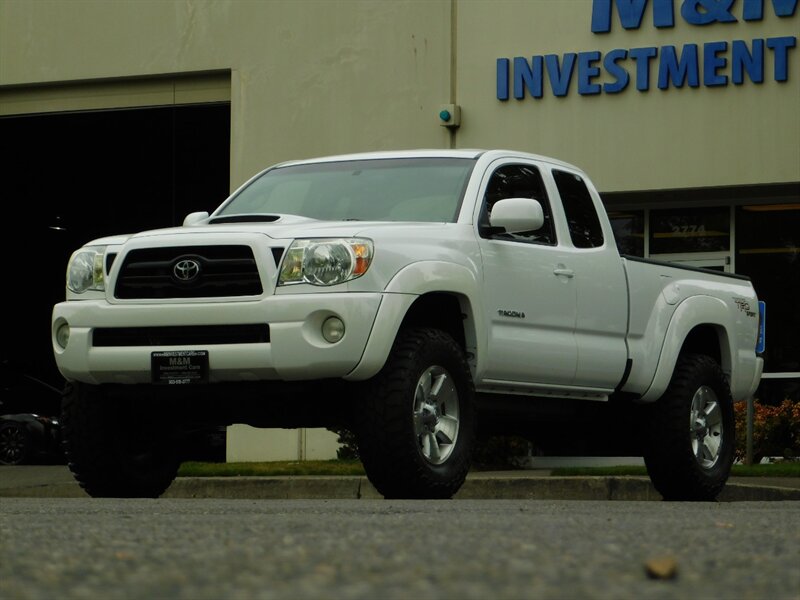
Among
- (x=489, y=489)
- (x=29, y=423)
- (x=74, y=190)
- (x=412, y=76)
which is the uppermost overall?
(x=412, y=76)

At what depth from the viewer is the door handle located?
9445 millimetres

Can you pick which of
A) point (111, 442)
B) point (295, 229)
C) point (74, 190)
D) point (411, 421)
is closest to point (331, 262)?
point (295, 229)

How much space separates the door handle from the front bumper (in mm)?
1704

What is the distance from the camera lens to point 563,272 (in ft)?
31.1

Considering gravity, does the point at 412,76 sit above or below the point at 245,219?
above

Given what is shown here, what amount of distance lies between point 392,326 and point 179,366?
111 cm

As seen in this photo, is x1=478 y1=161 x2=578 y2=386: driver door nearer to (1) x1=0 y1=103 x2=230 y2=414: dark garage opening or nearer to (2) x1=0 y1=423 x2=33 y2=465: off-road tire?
(2) x1=0 y1=423 x2=33 y2=465: off-road tire

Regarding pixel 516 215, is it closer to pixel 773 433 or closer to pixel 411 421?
pixel 411 421

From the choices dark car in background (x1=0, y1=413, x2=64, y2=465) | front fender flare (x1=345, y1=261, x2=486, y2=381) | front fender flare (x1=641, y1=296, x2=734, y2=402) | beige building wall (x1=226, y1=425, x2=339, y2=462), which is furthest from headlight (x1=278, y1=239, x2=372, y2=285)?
dark car in background (x1=0, y1=413, x2=64, y2=465)

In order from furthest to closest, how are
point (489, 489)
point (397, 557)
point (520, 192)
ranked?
point (489, 489)
point (520, 192)
point (397, 557)

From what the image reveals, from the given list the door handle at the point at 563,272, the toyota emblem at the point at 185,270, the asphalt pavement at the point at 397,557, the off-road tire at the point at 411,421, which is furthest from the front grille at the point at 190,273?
the asphalt pavement at the point at 397,557

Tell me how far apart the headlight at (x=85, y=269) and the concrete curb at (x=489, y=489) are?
477 cm

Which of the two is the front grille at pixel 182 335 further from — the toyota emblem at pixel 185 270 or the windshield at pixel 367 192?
the windshield at pixel 367 192

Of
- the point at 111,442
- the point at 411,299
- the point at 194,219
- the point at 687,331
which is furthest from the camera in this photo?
the point at 687,331
